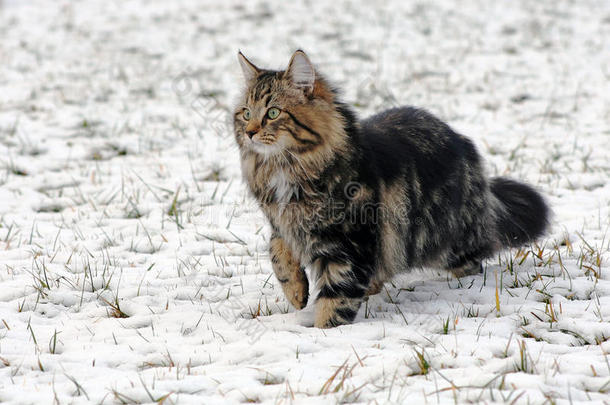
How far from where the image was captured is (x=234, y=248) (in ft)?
14.0

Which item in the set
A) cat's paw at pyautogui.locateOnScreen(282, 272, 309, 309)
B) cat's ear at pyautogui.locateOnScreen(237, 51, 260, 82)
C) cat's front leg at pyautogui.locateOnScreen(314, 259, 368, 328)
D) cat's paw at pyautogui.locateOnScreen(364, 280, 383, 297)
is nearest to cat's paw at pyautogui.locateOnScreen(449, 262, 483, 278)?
cat's paw at pyautogui.locateOnScreen(364, 280, 383, 297)

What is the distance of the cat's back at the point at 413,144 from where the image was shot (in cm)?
340

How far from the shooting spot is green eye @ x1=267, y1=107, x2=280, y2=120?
317cm

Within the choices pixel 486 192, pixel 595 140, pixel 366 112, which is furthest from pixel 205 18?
pixel 486 192

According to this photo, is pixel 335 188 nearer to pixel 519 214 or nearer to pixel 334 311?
pixel 334 311

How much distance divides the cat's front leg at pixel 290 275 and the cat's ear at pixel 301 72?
2.83 ft

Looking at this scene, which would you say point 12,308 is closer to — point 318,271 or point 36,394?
point 36,394

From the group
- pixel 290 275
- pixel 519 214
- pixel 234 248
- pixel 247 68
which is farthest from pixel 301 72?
pixel 519 214

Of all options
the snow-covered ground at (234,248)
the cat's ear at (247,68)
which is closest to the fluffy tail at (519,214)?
the snow-covered ground at (234,248)

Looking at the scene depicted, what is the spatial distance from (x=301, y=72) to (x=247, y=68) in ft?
1.30

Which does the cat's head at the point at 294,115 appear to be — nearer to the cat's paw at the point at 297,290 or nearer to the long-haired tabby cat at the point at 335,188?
the long-haired tabby cat at the point at 335,188

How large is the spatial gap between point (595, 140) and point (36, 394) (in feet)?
18.5

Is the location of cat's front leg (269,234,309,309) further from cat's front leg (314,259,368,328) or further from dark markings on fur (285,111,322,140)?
dark markings on fur (285,111,322,140)

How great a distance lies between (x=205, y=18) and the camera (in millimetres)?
12609
